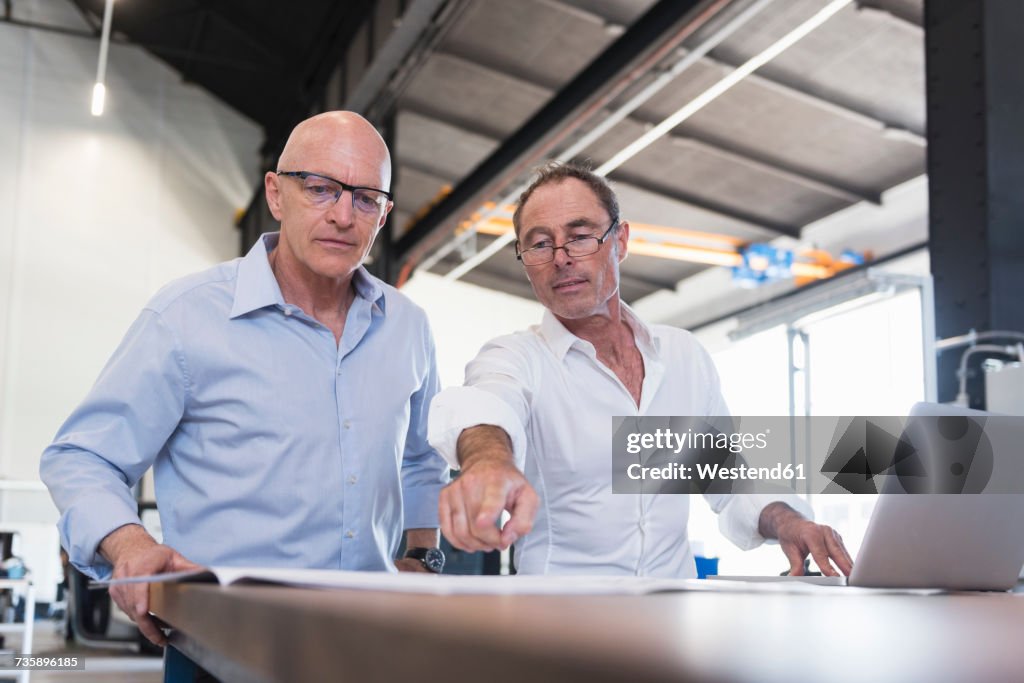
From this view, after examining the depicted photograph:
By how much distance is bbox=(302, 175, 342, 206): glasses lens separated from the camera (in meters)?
1.63

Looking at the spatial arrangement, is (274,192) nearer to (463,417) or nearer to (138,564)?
(463,417)

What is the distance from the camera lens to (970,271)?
119 inches

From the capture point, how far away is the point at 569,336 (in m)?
1.78

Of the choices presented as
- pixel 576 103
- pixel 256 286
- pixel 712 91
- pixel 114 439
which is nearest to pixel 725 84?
pixel 712 91

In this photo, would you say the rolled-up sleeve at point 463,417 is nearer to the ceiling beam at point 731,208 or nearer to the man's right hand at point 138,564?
the man's right hand at point 138,564

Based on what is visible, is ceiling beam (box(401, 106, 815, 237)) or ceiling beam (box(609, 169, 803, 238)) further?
ceiling beam (box(609, 169, 803, 238))

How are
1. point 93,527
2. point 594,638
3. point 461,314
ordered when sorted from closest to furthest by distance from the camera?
point 594,638 → point 93,527 → point 461,314

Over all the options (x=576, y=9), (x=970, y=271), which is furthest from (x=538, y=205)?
(x=576, y=9)

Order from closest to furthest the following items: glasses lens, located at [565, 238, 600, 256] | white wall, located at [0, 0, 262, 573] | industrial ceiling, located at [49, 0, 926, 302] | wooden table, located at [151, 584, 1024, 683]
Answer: wooden table, located at [151, 584, 1024, 683], glasses lens, located at [565, 238, 600, 256], industrial ceiling, located at [49, 0, 926, 302], white wall, located at [0, 0, 262, 573]

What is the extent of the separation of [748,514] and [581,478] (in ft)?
0.92

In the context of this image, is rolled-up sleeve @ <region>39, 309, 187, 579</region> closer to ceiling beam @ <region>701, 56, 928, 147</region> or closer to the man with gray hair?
the man with gray hair

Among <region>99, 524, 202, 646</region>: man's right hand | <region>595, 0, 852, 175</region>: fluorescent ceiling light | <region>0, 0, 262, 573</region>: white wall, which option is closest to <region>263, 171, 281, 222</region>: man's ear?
<region>99, 524, 202, 646</region>: man's right hand

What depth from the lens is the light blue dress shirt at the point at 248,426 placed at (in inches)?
57.4

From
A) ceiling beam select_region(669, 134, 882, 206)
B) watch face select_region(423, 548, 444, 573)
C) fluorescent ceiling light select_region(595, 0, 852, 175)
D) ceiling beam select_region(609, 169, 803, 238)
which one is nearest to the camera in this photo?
watch face select_region(423, 548, 444, 573)
